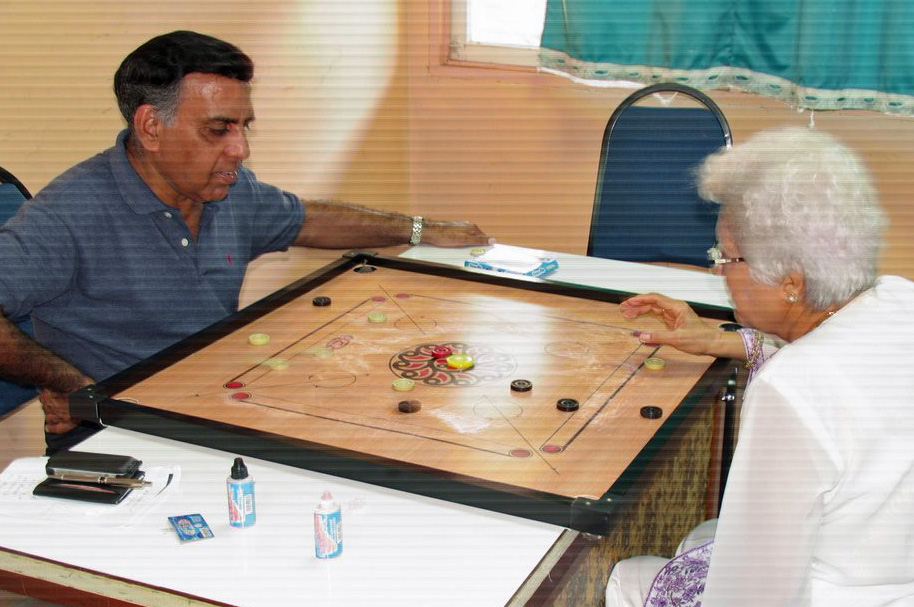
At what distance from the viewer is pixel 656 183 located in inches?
121

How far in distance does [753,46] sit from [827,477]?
245 centimetres

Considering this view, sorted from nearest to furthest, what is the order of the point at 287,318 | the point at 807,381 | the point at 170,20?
the point at 807,381 → the point at 287,318 → the point at 170,20

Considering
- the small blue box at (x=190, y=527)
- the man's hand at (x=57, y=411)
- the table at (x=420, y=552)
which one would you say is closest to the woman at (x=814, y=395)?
the table at (x=420, y=552)

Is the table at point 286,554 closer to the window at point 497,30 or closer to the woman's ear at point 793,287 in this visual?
the woman's ear at point 793,287

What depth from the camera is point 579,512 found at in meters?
1.49

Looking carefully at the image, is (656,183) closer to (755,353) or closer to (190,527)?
(755,353)

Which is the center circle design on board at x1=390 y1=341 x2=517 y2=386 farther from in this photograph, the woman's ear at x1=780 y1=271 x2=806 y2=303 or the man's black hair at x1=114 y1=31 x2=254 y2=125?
the man's black hair at x1=114 y1=31 x2=254 y2=125

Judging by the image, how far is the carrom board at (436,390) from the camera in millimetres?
1633

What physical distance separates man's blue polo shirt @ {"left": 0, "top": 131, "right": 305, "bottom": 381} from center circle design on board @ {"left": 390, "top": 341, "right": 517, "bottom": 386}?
581 mm

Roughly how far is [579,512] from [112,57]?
6.85ft

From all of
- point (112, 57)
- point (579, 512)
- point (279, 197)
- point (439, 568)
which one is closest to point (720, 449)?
point (579, 512)

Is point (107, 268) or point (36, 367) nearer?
point (36, 367)

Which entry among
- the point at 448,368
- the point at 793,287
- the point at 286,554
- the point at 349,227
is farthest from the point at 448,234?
the point at 286,554

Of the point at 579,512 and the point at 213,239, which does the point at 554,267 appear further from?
the point at 579,512
